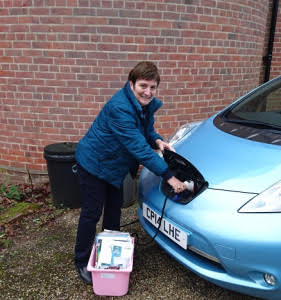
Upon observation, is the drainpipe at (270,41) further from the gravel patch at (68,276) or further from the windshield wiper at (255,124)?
the gravel patch at (68,276)

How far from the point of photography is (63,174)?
3295mm

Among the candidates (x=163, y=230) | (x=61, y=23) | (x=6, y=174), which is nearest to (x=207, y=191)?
(x=163, y=230)

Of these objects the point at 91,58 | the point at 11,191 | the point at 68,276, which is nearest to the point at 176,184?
the point at 68,276

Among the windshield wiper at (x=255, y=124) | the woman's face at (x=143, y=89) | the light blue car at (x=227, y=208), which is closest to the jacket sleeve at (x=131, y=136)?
the woman's face at (x=143, y=89)

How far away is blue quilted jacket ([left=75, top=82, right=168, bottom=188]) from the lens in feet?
6.30

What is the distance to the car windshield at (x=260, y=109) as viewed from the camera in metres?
2.42

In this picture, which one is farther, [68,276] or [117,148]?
[68,276]

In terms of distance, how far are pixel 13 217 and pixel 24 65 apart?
1.79 m

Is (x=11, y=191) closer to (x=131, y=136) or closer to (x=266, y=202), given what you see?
(x=131, y=136)

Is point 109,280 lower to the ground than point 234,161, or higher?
lower

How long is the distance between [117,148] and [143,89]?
43 centimetres

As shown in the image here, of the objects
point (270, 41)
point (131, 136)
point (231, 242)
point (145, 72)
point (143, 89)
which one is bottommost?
→ point (231, 242)

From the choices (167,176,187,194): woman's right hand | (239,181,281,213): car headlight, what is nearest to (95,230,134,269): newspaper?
(167,176,187,194): woman's right hand

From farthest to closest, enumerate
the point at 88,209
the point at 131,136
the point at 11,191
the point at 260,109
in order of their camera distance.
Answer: the point at 11,191, the point at 260,109, the point at 88,209, the point at 131,136
